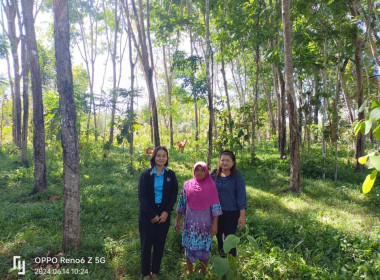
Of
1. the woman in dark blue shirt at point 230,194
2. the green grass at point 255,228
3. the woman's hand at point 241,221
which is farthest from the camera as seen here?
the green grass at point 255,228

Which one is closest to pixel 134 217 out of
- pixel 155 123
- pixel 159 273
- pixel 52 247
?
pixel 52 247

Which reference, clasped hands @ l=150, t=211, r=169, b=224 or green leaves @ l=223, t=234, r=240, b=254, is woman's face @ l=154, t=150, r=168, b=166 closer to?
clasped hands @ l=150, t=211, r=169, b=224

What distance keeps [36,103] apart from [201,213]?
5.50 meters

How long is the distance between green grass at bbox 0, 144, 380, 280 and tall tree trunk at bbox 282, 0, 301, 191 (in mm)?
490

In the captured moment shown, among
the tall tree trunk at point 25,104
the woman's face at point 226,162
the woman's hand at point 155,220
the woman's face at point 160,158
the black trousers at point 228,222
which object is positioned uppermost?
the tall tree trunk at point 25,104

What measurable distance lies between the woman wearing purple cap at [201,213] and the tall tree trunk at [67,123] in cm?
162

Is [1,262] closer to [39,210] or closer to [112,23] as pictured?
[39,210]

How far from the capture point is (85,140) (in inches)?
384

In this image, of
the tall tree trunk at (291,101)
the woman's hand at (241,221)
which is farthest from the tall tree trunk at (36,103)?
the tall tree trunk at (291,101)

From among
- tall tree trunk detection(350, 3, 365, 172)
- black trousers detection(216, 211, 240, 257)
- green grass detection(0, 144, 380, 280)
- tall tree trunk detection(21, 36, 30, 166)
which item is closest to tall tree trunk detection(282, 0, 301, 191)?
green grass detection(0, 144, 380, 280)

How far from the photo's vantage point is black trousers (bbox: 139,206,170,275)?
3.00 m

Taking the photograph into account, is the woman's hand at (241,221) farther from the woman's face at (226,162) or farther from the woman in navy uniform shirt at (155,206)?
the woman in navy uniform shirt at (155,206)

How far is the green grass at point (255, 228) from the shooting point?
320 centimetres

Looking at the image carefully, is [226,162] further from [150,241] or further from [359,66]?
[359,66]
